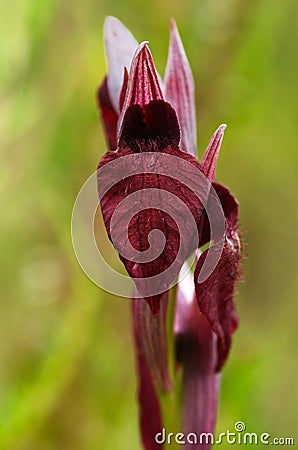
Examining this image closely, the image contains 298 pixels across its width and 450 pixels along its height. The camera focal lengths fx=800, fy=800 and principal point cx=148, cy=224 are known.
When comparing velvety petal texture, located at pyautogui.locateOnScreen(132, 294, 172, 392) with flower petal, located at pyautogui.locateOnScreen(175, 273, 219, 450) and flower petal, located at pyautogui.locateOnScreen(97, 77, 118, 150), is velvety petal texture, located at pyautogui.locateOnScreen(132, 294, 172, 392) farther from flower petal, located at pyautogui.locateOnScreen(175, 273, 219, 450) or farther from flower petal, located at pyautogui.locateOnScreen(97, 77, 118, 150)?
flower petal, located at pyautogui.locateOnScreen(97, 77, 118, 150)

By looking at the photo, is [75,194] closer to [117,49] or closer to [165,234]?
[117,49]

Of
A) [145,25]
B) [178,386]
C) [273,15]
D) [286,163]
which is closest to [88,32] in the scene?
[145,25]

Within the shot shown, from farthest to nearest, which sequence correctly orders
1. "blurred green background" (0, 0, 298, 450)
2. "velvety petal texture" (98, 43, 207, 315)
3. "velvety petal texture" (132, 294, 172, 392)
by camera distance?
"blurred green background" (0, 0, 298, 450)
"velvety petal texture" (132, 294, 172, 392)
"velvety petal texture" (98, 43, 207, 315)

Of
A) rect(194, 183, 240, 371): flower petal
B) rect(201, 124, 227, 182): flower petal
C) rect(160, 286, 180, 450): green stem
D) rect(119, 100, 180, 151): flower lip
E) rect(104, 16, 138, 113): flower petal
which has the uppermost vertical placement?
rect(104, 16, 138, 113): flower petal

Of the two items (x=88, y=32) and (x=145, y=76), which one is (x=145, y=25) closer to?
(x=88, y=32)

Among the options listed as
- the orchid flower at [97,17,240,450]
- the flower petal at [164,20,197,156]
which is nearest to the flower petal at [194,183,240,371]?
the orchid flower at [97,17,240,450]

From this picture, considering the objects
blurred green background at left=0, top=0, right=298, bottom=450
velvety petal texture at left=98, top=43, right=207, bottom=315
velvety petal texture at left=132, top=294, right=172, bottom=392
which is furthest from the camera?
blurred green background at left=0, top=0, right=298, bottom=450

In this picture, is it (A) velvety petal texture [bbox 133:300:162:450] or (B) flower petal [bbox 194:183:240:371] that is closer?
(B) flower petal [bbox 194:183:240:371]

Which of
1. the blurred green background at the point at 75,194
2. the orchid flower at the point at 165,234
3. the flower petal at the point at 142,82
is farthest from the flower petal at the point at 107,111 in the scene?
the blurred green background at the point at 75,194
